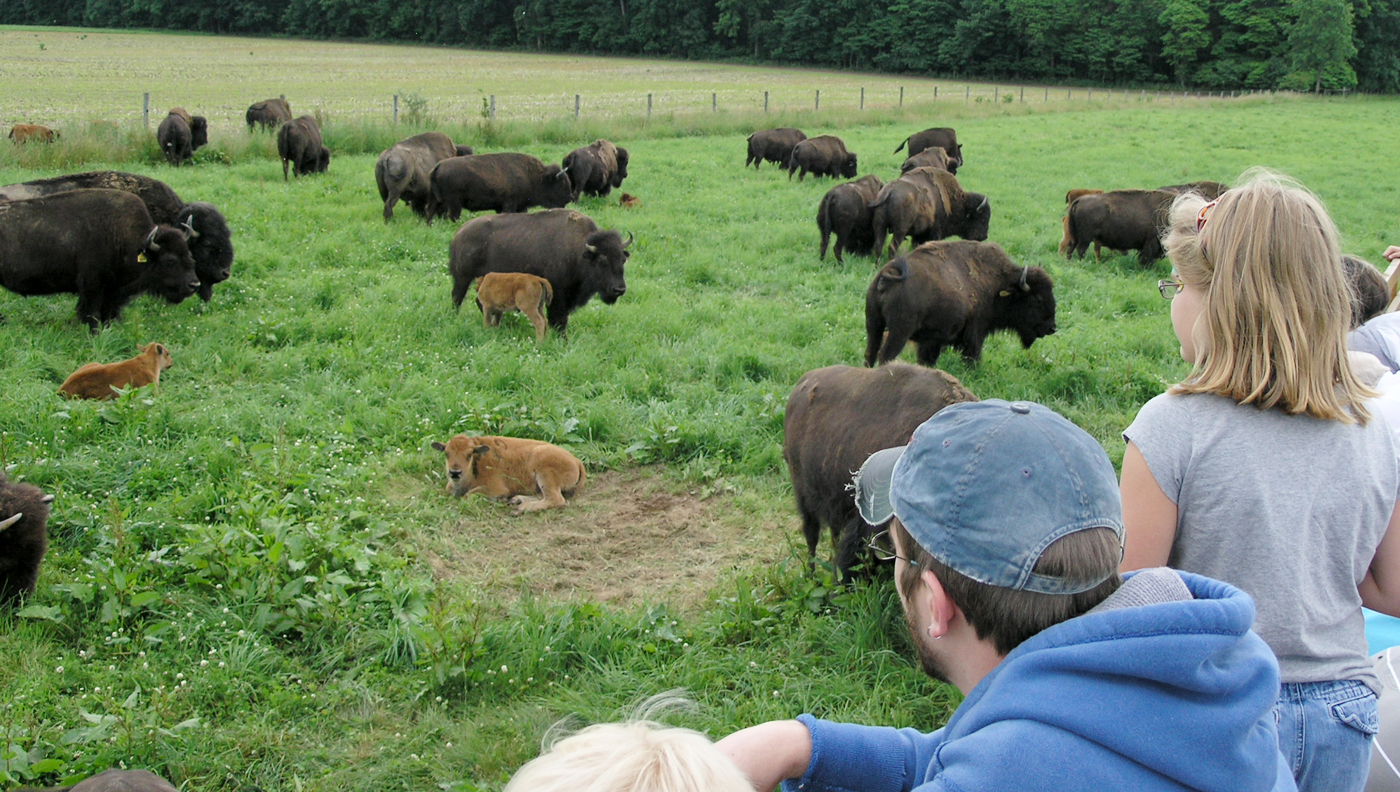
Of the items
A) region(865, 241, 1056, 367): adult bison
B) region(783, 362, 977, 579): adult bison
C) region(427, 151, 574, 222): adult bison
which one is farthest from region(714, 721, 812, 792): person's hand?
region(427, 151, 574, 222): adult bison

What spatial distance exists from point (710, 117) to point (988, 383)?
23789mm

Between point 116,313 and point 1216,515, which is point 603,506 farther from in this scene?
point 116,313

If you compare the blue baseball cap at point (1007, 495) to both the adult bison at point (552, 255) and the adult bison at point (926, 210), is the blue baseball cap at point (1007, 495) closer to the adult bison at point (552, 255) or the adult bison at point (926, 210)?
the adult bison at point (552, 255)

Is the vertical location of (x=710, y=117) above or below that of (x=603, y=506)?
above

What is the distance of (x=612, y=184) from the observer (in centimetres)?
1817

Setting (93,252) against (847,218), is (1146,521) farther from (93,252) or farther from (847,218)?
(847,218)

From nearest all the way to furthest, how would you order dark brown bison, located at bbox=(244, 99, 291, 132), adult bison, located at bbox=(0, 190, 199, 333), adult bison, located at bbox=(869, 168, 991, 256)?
adult bison, located at bbox=(0, 190, 199, 333), adult bison, located at bbox=(869, 168, 991, 256), dark brown bison, located at bbox=(244, 99, 291, 132)

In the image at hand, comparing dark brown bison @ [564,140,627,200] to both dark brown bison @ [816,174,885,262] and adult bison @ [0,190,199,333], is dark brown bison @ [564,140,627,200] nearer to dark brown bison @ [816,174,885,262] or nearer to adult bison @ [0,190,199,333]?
dark brown bison @ [816,174,885,262]

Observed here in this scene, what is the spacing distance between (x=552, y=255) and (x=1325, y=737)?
28.1ft

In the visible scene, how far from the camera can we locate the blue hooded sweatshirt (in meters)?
1.39

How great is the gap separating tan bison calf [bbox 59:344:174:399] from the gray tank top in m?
7.02

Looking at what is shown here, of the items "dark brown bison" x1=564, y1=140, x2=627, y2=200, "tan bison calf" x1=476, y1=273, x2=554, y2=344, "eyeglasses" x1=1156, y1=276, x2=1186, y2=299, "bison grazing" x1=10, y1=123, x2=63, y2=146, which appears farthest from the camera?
"bison grazing" x1=10, y1=123, x2=63, y2=146

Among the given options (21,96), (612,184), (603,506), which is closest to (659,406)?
(603,506)

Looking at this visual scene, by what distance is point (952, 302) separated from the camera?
8.15 m
